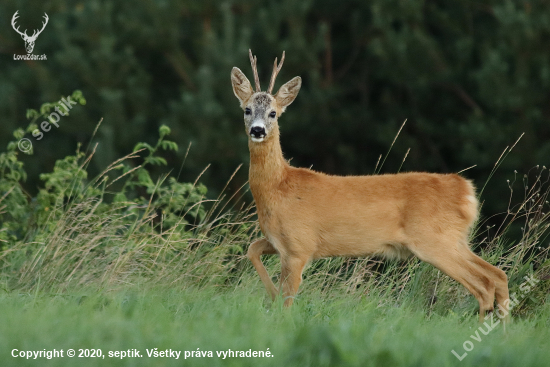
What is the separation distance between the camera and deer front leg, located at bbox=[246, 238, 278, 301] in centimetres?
532

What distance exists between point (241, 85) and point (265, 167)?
0.76 meters

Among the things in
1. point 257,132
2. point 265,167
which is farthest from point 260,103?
point 265,167

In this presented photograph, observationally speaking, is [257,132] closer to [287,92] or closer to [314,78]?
[287,92]

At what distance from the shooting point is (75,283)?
5.45 meters

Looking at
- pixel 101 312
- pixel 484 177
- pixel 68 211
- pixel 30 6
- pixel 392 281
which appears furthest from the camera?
pixel 30 6

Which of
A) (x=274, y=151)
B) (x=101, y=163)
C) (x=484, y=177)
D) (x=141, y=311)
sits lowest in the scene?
(x=484, y=177)

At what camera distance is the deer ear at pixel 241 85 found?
5.90 meters

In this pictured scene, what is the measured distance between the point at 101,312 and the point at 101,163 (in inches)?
370

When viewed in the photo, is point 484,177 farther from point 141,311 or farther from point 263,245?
point 141,311

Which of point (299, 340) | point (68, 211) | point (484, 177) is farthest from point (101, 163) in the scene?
point (299, 340)

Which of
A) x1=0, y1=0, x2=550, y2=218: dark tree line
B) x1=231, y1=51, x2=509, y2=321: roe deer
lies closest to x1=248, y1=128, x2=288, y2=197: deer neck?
x1=231, y1=51, x2=509, y2=321: roe deer

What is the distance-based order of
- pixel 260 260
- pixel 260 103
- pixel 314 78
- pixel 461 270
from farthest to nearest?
pixel 314 78, pixel 260 103, pixel 260 260, pixel 461 270

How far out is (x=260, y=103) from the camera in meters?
5.61

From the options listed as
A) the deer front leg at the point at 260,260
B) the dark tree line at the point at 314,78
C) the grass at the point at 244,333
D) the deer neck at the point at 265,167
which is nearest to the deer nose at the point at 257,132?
the deer neck at the point at 265,167
